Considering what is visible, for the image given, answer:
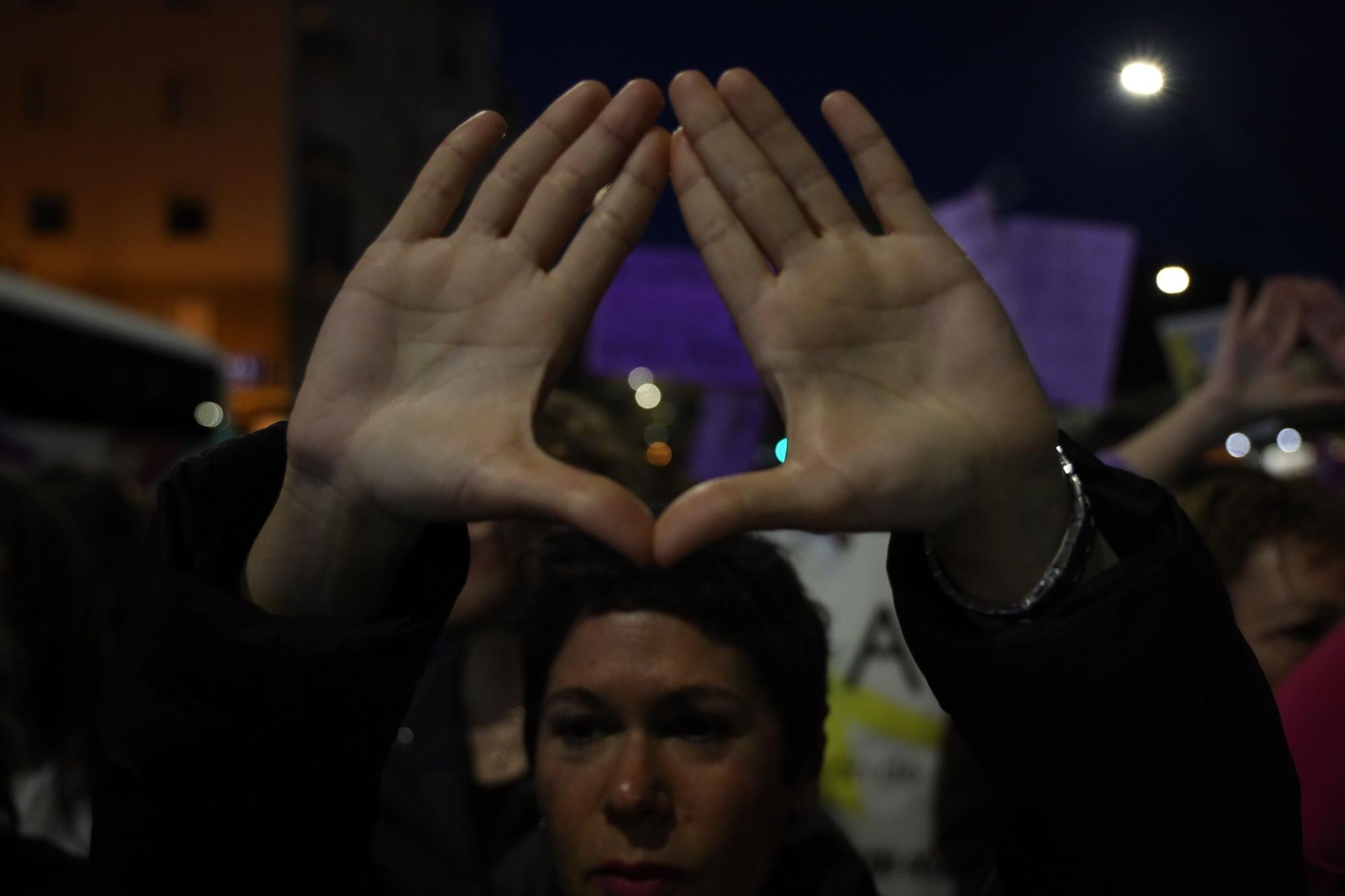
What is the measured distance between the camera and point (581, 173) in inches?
53.6

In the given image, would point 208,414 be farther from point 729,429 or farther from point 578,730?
point 578,730

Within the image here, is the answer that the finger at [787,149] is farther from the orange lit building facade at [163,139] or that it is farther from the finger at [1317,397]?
the orange lit building facade at [163,139]

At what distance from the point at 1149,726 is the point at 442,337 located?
2.77 feet

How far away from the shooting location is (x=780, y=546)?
207cm

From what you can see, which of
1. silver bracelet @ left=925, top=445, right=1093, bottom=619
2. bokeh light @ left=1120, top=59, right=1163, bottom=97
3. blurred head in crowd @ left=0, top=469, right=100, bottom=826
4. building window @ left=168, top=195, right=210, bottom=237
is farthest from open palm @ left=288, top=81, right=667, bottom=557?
building window @ left=168, top=195, right=210, bottom=237

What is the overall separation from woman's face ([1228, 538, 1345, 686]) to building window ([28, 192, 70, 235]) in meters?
27.3

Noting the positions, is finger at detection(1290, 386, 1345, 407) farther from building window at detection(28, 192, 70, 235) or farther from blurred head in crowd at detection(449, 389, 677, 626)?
building window at detection(28, 192, 70, 235)

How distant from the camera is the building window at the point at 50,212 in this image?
25.3 m

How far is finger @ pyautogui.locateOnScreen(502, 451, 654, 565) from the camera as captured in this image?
111 centimetres

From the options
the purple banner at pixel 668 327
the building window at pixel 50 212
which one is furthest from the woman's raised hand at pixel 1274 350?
the building window at pixel 50 212

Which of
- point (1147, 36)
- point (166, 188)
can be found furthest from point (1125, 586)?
point (166, 188)

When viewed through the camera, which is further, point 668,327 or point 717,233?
point 668,327

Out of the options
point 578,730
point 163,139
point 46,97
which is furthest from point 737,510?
point 46,97

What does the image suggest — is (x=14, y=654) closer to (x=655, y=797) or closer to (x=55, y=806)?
(x=55, y=806)
